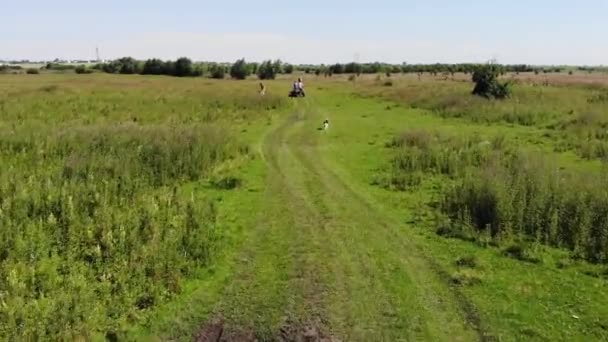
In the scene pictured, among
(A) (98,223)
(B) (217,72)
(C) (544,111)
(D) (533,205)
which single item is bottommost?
(A) (98,223)

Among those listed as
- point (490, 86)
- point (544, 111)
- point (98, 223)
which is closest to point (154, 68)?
point (490, 86)

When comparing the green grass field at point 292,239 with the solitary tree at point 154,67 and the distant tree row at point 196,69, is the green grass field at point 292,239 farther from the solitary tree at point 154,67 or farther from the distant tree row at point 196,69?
the solitary tree at point 154,67

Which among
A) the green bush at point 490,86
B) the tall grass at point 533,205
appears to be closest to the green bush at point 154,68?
the green bush at point 490,86

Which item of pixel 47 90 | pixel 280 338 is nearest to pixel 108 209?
pixel 280 338

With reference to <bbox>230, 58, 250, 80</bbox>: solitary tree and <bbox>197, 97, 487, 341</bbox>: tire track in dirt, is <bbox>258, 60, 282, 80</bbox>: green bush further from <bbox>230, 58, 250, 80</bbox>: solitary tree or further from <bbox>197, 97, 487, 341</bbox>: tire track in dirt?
<bbox>197, 97, 487, 341</bbox>: tire track in dirt

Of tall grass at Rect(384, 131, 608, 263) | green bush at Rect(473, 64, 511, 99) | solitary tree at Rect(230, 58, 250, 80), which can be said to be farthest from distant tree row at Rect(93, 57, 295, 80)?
tall grass at Rect(384, 131, 608, 263)

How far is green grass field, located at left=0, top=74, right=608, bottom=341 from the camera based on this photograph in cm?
960

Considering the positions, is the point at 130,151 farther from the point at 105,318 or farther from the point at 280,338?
the point at 280,338

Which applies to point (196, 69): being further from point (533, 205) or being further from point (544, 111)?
point (533, 205)

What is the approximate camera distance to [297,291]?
34.8ft

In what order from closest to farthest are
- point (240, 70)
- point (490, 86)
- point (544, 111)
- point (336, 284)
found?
1. point (336, 284)
2. point (544, 111)
3. point (490, 86)
4. point (240, 70)

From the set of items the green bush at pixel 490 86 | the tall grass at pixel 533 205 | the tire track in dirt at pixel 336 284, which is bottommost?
the tire track in dirt at pixel 336 284

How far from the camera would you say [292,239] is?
1351cm

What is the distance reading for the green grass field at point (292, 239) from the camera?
9602 mm
